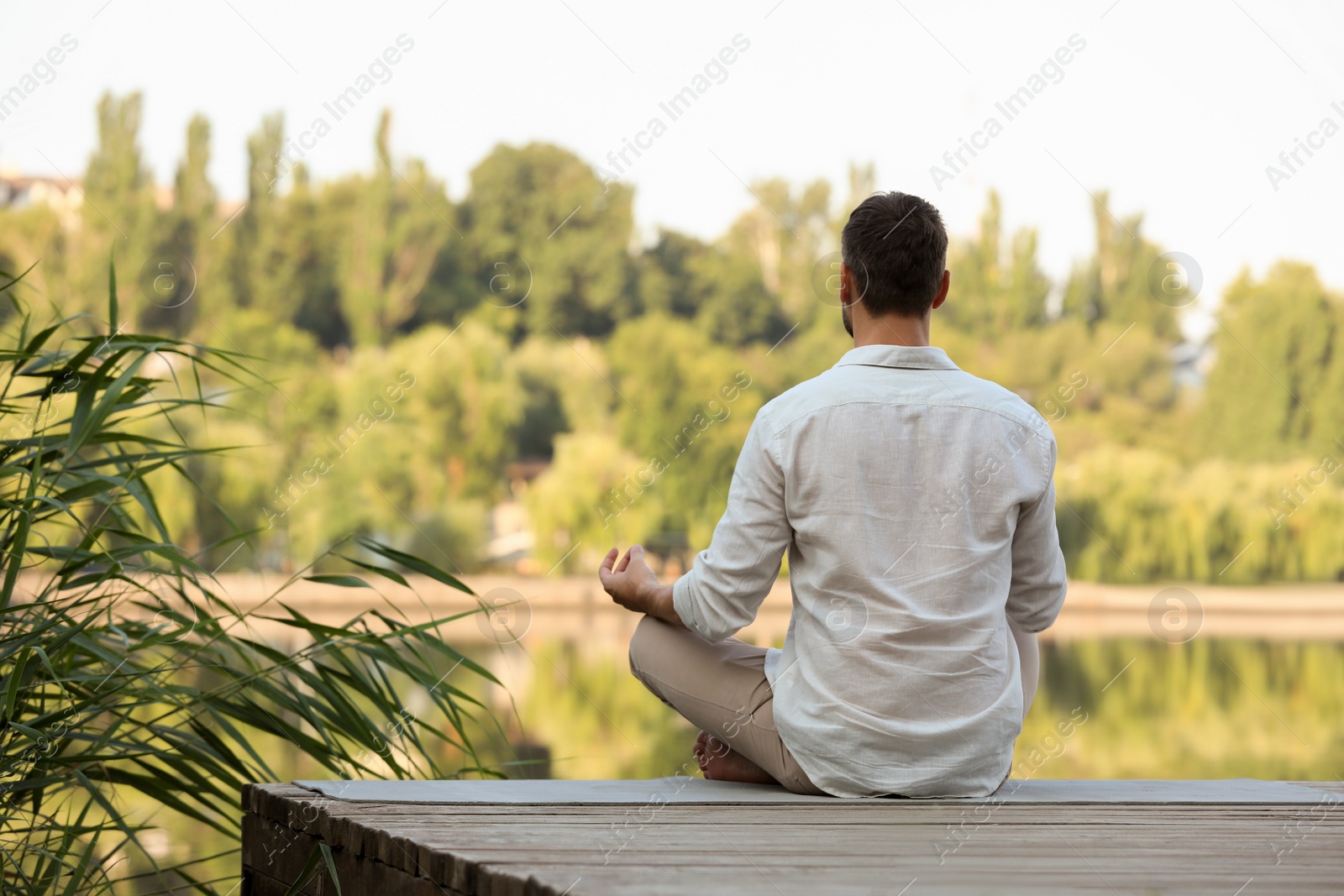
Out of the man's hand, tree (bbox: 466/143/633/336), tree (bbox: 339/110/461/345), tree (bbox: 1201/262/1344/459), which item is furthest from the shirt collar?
tree (bbox: 466/143/633/336)

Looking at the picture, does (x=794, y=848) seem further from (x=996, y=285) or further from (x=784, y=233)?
(x=784, y=233)

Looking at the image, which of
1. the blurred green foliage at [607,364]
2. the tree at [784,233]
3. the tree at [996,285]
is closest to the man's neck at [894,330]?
the blurred green foliage at [607,364]

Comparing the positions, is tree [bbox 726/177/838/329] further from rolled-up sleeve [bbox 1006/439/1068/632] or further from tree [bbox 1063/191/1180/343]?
rolled-up sleeve [bbox 1006/439/1068/632]

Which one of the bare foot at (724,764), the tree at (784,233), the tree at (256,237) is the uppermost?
the tree at (256,237)

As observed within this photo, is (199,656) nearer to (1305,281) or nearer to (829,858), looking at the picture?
(829,858)

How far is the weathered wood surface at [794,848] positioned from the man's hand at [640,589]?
0.27m

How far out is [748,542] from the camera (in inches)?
66.3

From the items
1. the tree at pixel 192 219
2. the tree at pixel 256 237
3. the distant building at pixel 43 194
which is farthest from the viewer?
the tree at pixel 256 237

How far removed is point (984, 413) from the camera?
5.49ft

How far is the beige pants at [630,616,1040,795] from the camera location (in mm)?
1776

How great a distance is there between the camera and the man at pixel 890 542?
164 cm

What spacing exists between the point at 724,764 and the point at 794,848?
57cm

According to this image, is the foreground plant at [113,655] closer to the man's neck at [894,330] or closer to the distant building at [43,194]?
the man's neck at [894,330]

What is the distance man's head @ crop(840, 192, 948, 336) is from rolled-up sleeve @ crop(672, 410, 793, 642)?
8.8 inches
